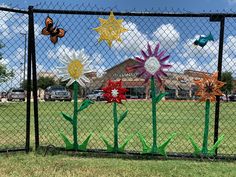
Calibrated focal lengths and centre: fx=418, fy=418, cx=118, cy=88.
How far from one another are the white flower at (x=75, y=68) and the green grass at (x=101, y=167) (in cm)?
114

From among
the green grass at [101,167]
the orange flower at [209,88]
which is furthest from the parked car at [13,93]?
the orange flower at [209,88]

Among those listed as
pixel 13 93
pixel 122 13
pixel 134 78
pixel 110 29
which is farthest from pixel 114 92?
pixel 13 93

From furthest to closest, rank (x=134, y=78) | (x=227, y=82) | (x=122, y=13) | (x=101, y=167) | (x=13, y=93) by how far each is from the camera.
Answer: (x=13, y=93)
(x=227, y=82)
(x=134, y=78)
(x=122, y=13)
(x=101, y=167)

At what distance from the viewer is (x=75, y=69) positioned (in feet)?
19.9

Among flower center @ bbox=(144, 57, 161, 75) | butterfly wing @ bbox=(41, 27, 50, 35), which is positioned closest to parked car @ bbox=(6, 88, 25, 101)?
butterfly wing @ bbox=(41, 27, 50, 35)

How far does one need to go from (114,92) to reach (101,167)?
1.26 meters

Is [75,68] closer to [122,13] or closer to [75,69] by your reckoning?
[75,69]

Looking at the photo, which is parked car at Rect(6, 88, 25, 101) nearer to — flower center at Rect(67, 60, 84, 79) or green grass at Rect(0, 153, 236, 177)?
flower center at Rect(67, 60, 84, 79)

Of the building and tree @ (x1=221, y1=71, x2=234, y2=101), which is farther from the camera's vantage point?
tree @ (x1=221, y1=71, x2=234, y2=101)

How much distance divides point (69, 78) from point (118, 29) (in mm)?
1015

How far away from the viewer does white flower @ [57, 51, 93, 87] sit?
20.0 feet

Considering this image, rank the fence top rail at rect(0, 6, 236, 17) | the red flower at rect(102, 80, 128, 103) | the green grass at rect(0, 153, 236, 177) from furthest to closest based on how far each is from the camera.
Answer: the red flower at rect(102, 80, 128, 103) → the fence top rail at rect(0, 6, 236, 17) → the green grass at rect(0, 153, 236, 177)

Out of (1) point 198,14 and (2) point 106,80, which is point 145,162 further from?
(1) point 198,14

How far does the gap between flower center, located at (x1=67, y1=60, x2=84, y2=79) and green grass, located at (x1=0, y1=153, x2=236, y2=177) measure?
1.18 m
